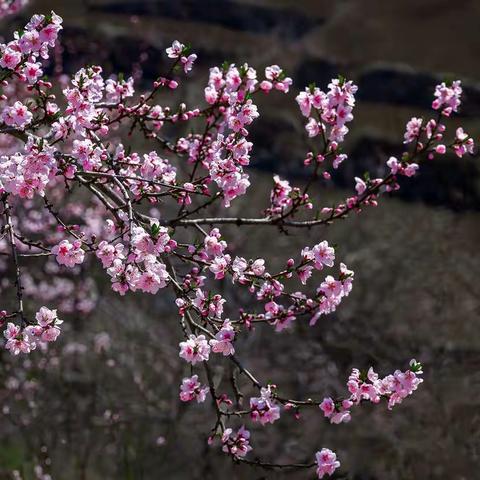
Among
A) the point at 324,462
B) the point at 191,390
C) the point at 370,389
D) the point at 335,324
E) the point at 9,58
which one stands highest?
the point at 9,58

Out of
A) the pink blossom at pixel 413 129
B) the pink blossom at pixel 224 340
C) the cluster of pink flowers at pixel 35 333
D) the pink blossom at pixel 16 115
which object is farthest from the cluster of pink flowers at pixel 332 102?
the cluster of pink flowers at pixel 35 333

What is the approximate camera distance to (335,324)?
11.3 metres

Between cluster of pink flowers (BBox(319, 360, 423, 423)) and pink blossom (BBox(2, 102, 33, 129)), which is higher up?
pink blossom (BBox(2, 102, 33, 129))

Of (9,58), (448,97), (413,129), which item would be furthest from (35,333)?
(448,97)

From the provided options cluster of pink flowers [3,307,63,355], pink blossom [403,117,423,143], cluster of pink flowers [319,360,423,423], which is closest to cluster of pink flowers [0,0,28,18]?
cluster of pink flowers [3,307,63,355]

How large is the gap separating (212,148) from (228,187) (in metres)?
0.67

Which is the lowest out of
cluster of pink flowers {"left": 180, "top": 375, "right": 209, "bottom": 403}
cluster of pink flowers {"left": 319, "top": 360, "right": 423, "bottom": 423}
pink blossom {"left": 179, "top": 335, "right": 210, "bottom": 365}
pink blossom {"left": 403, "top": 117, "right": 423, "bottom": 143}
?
cluster of pink flowers {"left": 180, "top": 375, "right": 209, "bottom": 403}

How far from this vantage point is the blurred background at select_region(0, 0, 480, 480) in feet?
32.4

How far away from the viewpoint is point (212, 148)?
4.80 m

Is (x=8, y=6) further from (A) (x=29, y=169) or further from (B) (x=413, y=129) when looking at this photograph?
(B) (x=413, y=129)

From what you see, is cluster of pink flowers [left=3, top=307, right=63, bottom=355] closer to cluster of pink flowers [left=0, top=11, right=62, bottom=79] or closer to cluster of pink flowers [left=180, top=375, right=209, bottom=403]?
cluster of pink flowers [left=180, top=375, right=209, bottom=403]

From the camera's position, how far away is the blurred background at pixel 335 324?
989cm

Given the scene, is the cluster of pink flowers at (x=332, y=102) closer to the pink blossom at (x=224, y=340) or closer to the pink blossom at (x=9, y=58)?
the pink blossom at (x=224, y=340)

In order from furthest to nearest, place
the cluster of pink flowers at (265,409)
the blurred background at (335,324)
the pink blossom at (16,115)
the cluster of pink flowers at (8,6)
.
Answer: the blurred background at (335,324) → the cluster of pink flowers at (8,6) → the cluster of pink flowers at (265,409) → the pink blossom at (16,115)
